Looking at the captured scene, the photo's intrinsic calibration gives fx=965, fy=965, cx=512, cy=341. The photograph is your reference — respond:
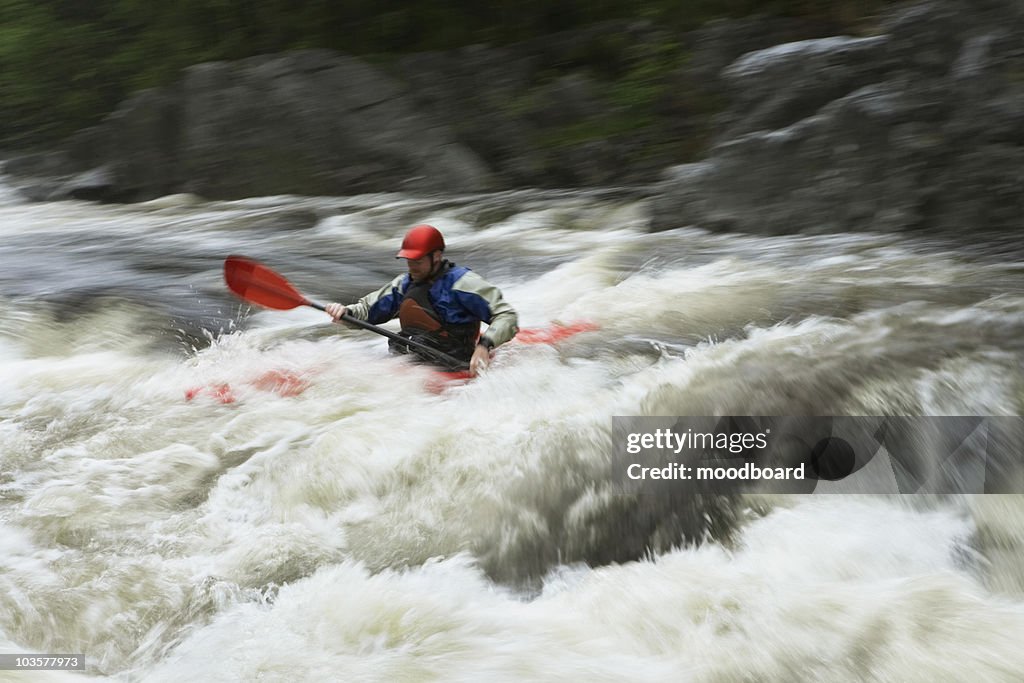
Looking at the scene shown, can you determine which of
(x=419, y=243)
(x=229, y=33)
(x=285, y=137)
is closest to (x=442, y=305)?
(x=419, y=243)

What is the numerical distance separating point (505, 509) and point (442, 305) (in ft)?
4.13

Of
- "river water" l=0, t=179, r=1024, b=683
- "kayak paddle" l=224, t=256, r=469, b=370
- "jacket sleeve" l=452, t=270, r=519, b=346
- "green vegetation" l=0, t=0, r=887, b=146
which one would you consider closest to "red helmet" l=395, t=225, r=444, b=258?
"jacket sleeve" l=452, t=270, r=519, b=346

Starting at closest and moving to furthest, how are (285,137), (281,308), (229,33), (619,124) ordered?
(281,308) → (619,124) → (285,137) → (229,33)

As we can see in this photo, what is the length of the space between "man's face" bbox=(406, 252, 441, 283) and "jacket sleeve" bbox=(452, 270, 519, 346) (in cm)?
13

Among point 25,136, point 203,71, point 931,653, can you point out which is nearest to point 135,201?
point 203,71

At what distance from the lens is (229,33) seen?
1144 cm

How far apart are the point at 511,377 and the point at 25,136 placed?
11556 millimetres

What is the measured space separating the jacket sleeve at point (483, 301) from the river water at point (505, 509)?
0.20 metres

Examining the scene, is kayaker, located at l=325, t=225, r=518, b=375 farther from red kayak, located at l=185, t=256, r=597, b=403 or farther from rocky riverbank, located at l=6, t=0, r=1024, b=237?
rocky riverbank, located at l=6, t=0, r=1024, b=237

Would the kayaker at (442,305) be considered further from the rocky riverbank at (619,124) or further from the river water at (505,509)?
the rocky riverbank at (619,124)

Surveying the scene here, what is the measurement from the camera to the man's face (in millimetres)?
3971

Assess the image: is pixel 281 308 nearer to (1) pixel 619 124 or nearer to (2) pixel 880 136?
(2) pixel 880 136

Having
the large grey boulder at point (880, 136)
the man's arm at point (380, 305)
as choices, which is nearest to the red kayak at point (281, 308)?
the man's arm at point (380, 305)

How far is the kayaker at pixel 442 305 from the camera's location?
3.95 m
